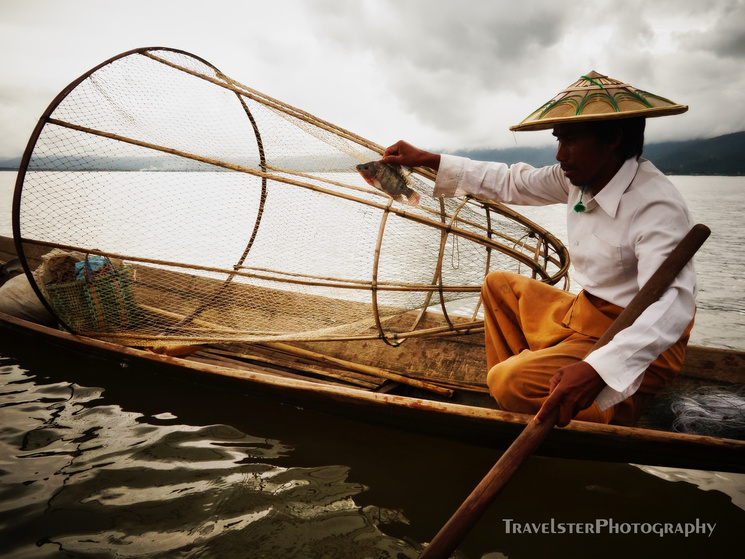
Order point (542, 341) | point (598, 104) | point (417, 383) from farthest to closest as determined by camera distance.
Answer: point (417, 383) → point (542, 341) → point (598, 104)

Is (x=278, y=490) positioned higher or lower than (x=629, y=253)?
lower

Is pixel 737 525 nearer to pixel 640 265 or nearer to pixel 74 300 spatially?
pixel 640 265

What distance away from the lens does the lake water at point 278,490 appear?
1.68 m

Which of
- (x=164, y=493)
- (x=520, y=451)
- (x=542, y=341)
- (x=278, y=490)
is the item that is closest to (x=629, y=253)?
(x=542, y=341)

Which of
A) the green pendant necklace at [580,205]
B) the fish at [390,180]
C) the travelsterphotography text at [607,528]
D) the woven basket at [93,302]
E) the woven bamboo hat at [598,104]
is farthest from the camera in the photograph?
the woven basket at [93,302]

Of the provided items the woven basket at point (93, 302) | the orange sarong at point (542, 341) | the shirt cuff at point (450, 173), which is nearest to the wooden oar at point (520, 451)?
the orange sarong at point (542, 341)

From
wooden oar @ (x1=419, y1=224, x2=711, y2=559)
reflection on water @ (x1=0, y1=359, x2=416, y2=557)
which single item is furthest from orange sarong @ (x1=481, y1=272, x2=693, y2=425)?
reflection on water @ (x1=0, y1=359, x2=416, y2=557)

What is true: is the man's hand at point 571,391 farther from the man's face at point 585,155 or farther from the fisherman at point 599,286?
the man's face at point 585,155

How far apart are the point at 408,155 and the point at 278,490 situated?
1.68 metres

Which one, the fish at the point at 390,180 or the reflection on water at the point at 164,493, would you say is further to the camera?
the fish at the point at 390,180

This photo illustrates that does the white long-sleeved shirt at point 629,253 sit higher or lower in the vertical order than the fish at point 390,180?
lower

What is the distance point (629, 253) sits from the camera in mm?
1481

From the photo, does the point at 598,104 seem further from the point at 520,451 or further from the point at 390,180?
the point at 520,451

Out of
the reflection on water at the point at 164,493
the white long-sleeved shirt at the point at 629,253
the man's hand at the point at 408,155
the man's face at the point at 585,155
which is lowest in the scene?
the reflection on water at the point at 164,493
